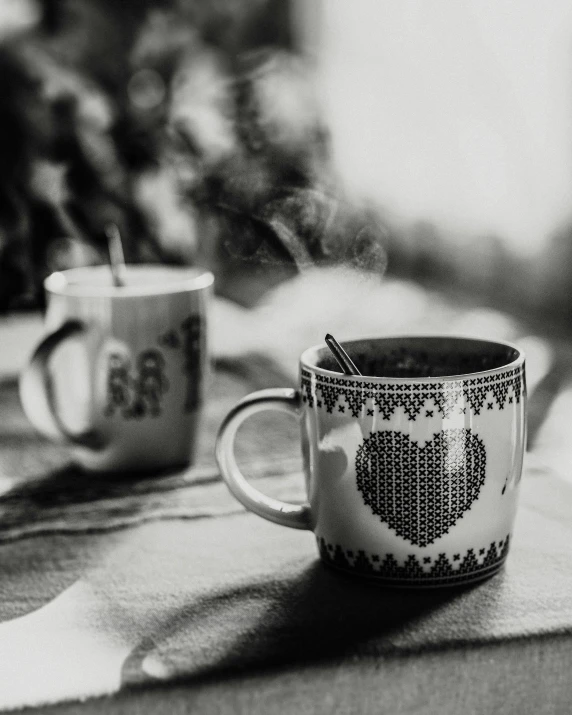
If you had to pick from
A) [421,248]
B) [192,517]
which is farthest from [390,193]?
[192,517]

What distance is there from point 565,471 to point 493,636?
272 millimetres

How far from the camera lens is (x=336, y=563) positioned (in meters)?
0.42

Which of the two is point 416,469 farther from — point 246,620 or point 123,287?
point 123,287

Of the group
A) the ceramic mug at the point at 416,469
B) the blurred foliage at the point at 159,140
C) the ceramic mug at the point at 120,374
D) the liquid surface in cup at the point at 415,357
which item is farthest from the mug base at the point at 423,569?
the blurred foliage at the point at 159,140

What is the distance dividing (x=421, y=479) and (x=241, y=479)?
0.34 ft

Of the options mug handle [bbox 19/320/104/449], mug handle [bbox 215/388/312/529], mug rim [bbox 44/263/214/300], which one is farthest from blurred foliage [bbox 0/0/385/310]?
mug handle [bbox 215/388/312/529]

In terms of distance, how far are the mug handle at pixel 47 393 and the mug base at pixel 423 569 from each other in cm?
24

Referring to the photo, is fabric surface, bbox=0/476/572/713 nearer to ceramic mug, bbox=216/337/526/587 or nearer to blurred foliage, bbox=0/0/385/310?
ceramic mug, bbox=216/337/526/587

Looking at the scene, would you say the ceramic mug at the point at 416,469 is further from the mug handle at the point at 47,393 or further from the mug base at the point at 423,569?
the mug handle at the point at 47,393

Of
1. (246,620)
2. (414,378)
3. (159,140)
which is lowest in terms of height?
(246,620)

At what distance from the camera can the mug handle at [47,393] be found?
566mm

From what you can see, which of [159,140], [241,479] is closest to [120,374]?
[241,479]

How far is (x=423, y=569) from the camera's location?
40cm

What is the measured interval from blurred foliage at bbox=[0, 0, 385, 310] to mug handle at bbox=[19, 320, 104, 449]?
19.5 inches
